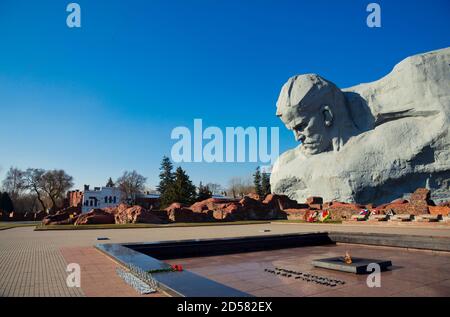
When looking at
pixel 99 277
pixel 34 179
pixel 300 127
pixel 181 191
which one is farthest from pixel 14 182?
pixel 99 277

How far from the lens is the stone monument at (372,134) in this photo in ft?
128

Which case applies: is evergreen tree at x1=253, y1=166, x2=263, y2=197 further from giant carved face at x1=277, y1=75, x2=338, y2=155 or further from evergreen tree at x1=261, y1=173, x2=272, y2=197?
giant carved face at x1=277, y1=75, x2=338, y2=155

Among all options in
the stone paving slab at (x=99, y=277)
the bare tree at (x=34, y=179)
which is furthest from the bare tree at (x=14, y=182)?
the stone paving slab at (x=99, y=277)

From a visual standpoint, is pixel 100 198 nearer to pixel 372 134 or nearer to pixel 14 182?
pixel 14 182

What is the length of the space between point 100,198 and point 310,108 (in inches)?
1601

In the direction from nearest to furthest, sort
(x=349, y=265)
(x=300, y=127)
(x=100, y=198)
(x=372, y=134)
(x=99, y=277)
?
(x=99, y=277), (x=349, y=265), (x=372, y=134), (x=300, y=127), (x=100, y=198)

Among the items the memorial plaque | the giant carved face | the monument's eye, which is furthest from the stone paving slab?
the monument's eye

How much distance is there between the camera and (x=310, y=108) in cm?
4684

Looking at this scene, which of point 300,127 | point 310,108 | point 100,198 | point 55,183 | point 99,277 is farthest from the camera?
point 100,198

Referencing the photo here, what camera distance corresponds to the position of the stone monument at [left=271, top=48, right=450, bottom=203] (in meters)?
38.9
